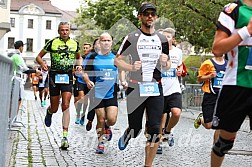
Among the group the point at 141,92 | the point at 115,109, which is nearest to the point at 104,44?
the point at 115,109

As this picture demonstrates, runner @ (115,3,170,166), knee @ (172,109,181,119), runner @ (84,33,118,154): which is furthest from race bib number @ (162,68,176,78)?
runner @ (115,3,170,166)

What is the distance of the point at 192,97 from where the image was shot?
22062 millimetres

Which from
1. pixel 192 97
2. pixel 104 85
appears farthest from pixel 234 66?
pixel 192 97

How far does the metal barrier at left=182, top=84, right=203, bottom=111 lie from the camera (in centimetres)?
2186

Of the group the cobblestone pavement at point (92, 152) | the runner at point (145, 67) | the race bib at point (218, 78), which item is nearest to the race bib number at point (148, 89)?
the runner at point (145, 67)

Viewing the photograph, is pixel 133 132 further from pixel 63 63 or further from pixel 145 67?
pixel 63 63

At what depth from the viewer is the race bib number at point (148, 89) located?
656cm

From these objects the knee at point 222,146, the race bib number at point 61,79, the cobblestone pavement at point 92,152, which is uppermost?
the race bib number at point 61,79

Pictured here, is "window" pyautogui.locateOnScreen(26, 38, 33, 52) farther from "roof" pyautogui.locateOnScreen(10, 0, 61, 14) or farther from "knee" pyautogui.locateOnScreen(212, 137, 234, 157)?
"knee" pyautogui.locateOnScreen(212, 137, 234, 157)

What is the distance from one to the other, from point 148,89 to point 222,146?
6.33 feet

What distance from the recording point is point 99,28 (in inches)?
2046

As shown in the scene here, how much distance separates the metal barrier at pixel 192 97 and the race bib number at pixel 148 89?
1529 centimetres

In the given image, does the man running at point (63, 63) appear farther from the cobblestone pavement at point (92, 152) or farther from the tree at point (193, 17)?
the tree at point (193, 17)

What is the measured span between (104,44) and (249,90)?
458 cm
